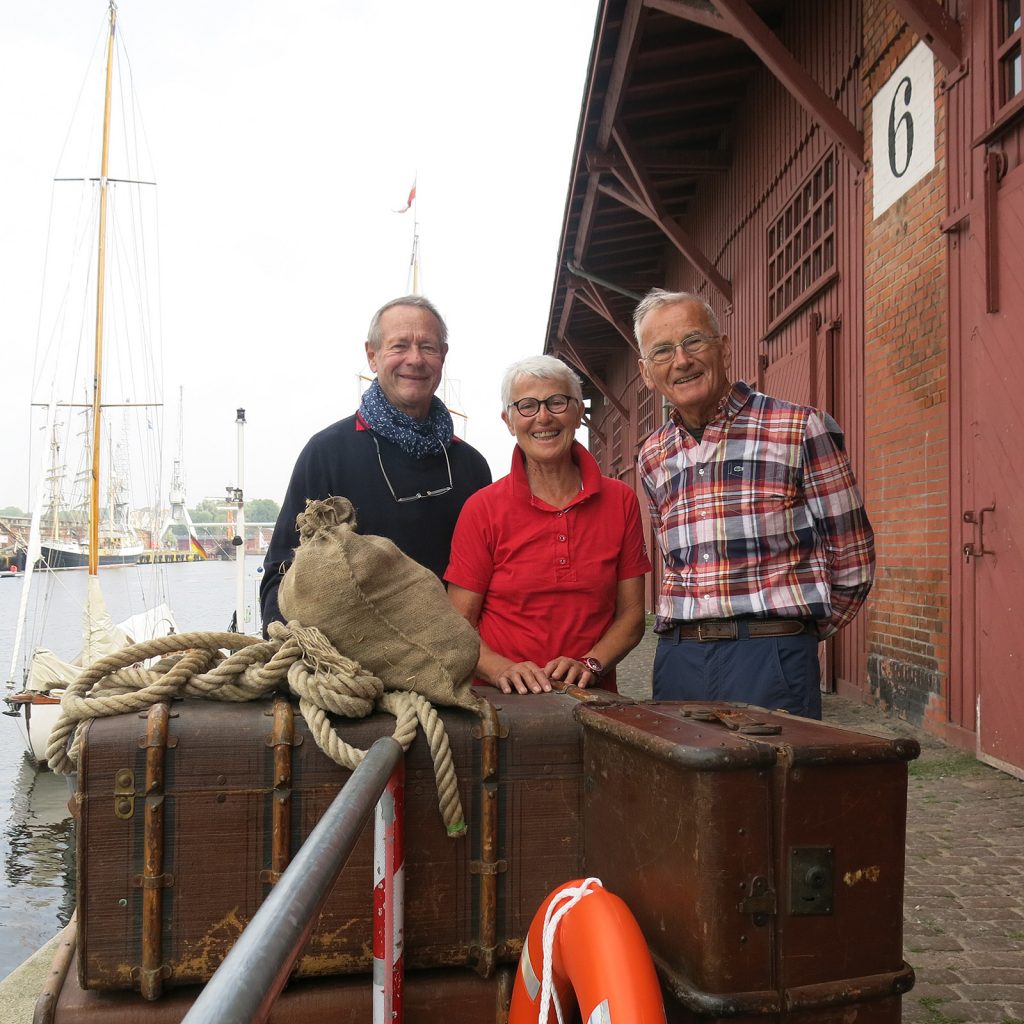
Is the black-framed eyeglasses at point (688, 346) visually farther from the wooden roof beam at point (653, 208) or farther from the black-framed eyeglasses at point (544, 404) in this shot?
the wooden roof beam at point (653, 208)

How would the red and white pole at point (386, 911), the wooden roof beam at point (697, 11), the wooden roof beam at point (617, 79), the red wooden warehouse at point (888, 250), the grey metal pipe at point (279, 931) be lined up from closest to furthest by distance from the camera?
1. the grey metal pipe at point (279, 931)
2. the red and white pole at point (386, 911)
3. the red wooden warehouse at point (888, 250)
4. the wooden roof beam at point (697, 11)
5. the wooden roof beam at point (617, 79)

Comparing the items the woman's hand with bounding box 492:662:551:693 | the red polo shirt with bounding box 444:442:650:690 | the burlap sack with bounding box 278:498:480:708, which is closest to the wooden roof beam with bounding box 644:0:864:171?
the red polo shirt with bounding box 444:442:650:690

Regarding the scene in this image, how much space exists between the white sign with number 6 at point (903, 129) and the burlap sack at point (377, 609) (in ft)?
17.8

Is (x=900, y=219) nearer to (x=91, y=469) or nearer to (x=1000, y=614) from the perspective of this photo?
(x=1000, y=614)

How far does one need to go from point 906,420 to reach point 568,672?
15.8 ft

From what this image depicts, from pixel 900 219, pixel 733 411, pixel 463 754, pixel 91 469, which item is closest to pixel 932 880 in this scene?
pixel 733 411

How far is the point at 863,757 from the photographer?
5.09ft

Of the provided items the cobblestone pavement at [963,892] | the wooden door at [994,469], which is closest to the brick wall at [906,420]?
the wooden door at [994,469]

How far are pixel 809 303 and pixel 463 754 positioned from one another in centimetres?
756

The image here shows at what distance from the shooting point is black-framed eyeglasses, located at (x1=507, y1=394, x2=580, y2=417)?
279 cm

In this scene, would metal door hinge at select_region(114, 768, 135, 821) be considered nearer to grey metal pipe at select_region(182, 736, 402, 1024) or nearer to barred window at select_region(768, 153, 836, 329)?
grey metal pipe at select_region(182, 736, 402, 1024)

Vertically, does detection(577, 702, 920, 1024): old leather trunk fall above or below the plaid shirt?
below

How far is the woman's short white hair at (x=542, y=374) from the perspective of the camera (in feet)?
9.17

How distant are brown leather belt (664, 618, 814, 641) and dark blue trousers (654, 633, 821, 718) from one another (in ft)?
0.04
